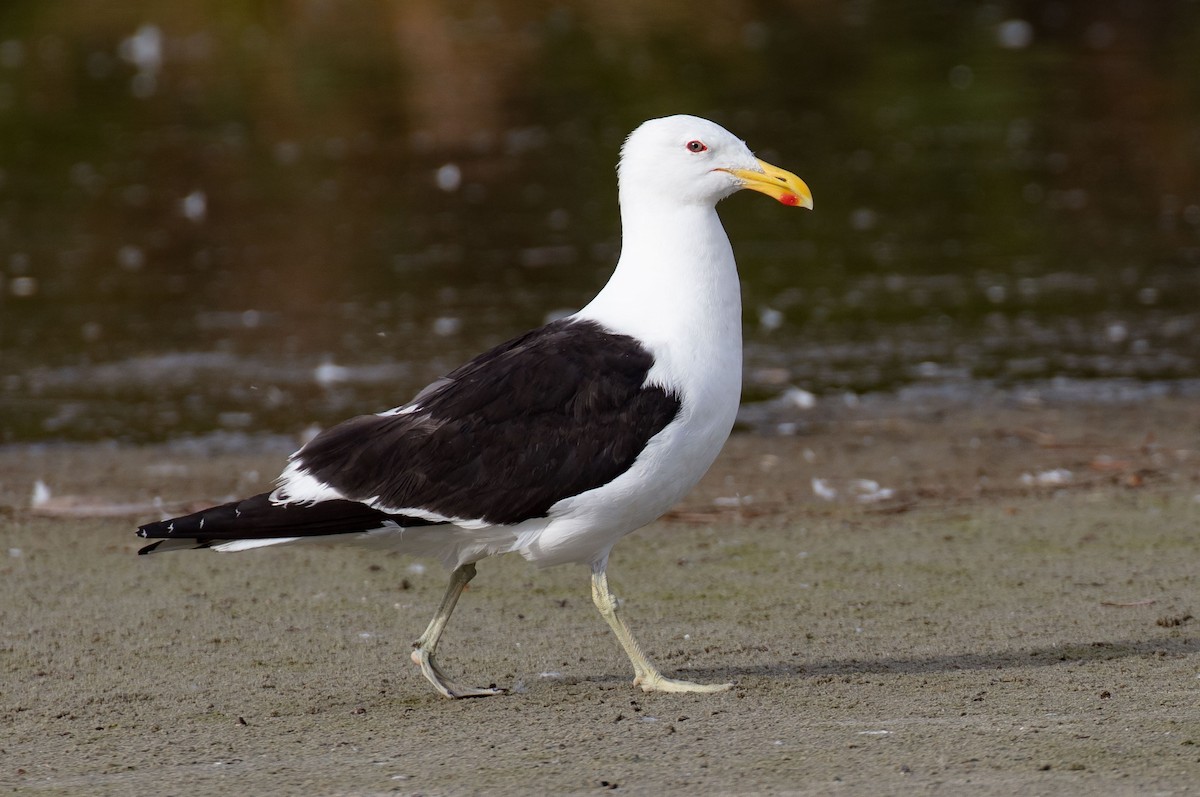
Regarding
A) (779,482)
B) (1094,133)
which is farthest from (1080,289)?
(1094,133)

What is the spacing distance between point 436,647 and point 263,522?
32.4 inches

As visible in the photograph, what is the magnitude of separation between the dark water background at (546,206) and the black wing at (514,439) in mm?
4373

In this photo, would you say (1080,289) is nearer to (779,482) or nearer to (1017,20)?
(779,482)

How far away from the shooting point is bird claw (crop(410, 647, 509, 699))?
527 centimetres

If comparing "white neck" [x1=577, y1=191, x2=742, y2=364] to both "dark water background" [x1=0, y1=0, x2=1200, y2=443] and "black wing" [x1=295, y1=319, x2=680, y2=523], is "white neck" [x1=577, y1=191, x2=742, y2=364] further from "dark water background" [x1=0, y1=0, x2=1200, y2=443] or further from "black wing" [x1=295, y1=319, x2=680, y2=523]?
"dark water background" [x1=0, y1=0, x2=1200, y2=443]

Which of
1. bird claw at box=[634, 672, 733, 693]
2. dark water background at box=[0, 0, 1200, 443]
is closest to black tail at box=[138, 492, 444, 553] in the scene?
bird claw at box=[634, 672, 733, 693]

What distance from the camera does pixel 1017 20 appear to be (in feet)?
85.3

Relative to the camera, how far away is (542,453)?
5.09 meters

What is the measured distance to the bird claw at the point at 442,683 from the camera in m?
5.27

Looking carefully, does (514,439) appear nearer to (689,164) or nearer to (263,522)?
(263,522)

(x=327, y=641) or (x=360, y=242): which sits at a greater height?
(x=360, y=242)

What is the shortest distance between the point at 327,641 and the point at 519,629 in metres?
0.65

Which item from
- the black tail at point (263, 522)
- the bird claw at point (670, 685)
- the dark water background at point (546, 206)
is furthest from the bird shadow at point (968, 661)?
the dark water background at point (546, 206)

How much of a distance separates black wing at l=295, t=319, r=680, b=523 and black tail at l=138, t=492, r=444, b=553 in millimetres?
54
